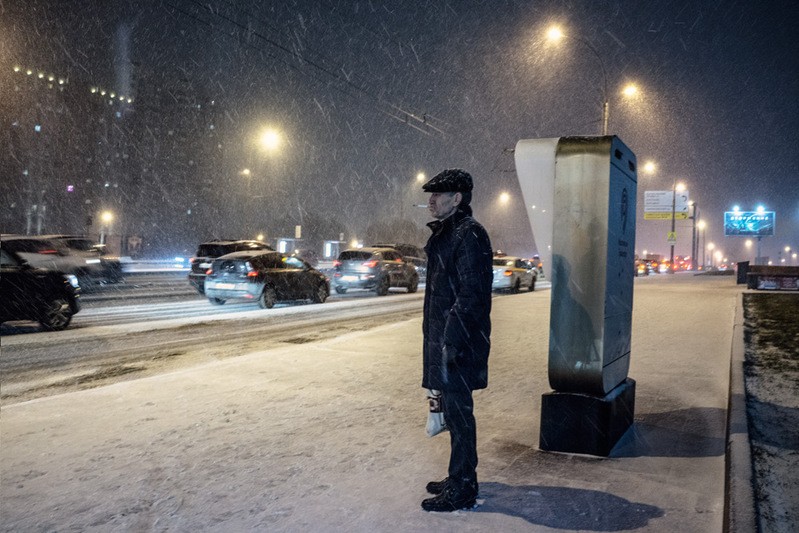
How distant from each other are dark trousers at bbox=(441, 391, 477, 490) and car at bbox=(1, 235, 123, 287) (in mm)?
15108

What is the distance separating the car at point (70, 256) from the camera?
676 inches

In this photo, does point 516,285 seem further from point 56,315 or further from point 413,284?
point 56,315

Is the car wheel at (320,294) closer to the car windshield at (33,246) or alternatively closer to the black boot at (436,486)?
the car windshield at (33,246)

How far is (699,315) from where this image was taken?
13.7m

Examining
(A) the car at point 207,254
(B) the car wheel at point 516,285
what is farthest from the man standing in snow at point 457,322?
(B) the car wheel at point 516,285

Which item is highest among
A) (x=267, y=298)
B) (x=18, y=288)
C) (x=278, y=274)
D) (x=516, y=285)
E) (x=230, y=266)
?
(x=230, y=266)

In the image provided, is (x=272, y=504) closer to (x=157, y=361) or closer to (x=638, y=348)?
(x=157, y=361)

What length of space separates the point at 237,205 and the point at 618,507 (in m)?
98.2

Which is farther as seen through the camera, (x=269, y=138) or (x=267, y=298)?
(x=269, y=138)

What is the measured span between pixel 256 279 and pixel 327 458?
43.6 feet

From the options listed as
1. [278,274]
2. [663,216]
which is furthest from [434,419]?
[663,216]

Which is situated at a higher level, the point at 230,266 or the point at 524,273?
the point at 230,266

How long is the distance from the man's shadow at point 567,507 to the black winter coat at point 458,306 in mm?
732

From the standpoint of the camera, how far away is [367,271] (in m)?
23.2
